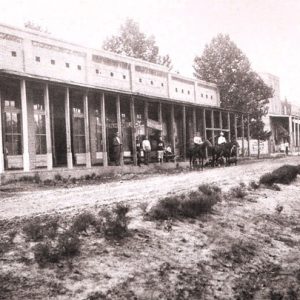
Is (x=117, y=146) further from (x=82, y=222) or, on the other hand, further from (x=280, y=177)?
(x=82, y=222)

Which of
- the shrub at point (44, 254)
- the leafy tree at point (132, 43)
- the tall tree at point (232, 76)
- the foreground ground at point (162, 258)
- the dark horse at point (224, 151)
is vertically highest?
the leafy tree at point (132, 43)

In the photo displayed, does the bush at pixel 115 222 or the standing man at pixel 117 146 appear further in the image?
the standing man at pixel 117 146

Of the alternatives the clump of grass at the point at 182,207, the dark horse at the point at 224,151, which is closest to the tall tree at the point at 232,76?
the dark horse at the point at 224,151

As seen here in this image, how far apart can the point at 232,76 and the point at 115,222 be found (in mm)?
28101

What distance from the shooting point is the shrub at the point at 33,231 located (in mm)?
5645

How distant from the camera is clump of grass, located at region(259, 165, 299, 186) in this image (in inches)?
476

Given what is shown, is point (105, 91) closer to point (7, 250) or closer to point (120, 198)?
point (120, 198)

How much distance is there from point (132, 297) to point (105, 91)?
43.2 ft

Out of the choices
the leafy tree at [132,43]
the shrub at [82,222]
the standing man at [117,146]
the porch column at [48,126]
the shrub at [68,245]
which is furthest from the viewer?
the leafy tree at [132,43]

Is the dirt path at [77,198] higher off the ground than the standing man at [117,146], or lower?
lower

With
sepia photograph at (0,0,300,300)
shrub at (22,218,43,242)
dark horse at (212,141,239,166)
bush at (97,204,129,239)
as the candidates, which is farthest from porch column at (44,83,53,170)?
shrub at (22,218,43,242)

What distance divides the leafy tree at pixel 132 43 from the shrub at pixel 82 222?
3226 cm

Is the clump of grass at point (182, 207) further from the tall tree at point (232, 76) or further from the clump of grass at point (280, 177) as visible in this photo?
the tall tree at point (232, 76)

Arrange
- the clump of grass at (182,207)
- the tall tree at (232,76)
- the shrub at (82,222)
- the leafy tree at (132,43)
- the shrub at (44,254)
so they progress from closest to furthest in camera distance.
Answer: the shrub at (44,254)
the shrub at (82,222)
the clump of grass at (182,207)
the tall tree at (232,76)
the leafy tree at (132,43)
